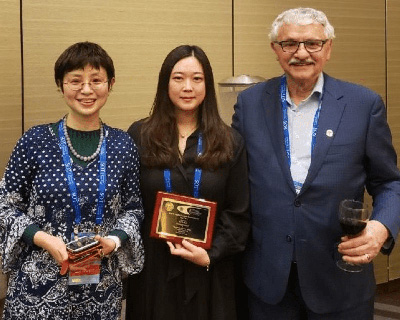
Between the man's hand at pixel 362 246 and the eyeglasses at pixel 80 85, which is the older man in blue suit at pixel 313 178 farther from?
the eyeglasses at pixel 80 85

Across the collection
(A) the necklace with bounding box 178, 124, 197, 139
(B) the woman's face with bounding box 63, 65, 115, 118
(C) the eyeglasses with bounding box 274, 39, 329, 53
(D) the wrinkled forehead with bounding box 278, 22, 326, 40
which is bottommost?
(A) the necklace with bounding box 178, 124, 197, 139

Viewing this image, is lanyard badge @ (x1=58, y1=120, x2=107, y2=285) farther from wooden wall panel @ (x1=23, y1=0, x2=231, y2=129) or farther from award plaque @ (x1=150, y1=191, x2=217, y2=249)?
wooden wall panel @ (x1=23, y1=0, x2=231, y2=129)

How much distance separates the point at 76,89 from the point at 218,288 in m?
0.94

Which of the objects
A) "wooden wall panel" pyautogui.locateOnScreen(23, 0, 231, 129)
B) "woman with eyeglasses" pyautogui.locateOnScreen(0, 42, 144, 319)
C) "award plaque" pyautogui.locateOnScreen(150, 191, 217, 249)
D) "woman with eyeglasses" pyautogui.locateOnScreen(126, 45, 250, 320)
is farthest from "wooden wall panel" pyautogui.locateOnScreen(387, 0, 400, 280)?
"woman with eyeglasses" pyautogui.locateOnScreen(0, 42, 144, 319)

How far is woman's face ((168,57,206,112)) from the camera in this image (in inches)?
91.8

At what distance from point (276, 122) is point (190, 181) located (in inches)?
15.8

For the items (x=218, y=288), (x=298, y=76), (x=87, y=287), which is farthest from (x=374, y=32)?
(x=87, y=287)

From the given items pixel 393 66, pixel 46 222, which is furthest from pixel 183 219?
pixel 393 66

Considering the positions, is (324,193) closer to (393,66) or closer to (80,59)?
(80,59)

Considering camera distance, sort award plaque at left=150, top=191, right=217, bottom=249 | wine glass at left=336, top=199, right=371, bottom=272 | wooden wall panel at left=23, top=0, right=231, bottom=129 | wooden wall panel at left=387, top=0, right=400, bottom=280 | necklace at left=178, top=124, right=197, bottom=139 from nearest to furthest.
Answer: wine glass at left=336, top=199, right=371, bottom=272 < award plaque at left=150, top=191, right=217, bottom=249 < necklace at left=178, top=124, right=197, bottom=139 < wooden wall panel at left=23, top=0, right=231, bottom=129 < wooden wall panel at left=387, top=0, right=400, bottom=280

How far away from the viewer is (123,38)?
369 centimetres

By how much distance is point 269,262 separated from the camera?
7.71 feet

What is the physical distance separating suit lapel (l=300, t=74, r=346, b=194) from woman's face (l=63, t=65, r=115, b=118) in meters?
0.81

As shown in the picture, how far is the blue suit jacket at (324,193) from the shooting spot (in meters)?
2.26
